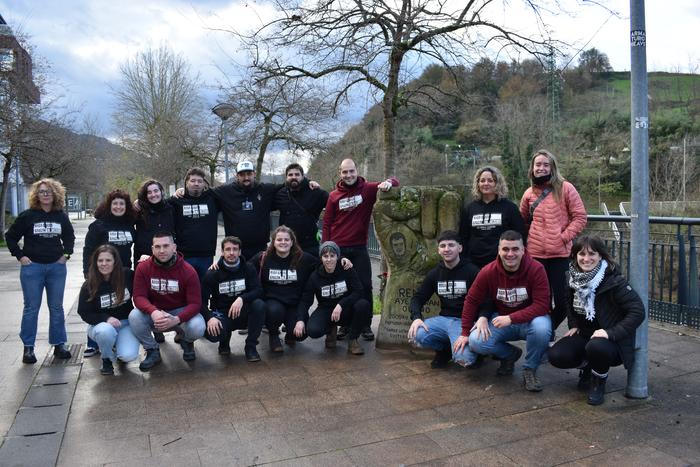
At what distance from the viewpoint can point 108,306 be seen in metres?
5.23

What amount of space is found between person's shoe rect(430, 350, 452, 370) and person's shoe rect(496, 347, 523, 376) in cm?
50

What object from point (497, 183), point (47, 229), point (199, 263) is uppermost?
point (497, 183)

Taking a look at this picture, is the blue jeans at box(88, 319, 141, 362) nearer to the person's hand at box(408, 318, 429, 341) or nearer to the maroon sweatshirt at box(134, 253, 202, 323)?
the maroon sweatshirt at box(134, 253, 202, 323)

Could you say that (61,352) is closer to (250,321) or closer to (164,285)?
(164,285)

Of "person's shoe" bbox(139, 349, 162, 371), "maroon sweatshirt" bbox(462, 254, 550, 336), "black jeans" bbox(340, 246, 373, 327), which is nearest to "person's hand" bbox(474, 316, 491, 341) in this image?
"maroon sweatshirt" bbox(462, 254, 550, 336)

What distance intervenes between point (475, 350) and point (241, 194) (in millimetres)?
3215

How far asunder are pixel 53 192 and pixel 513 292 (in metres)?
4.51

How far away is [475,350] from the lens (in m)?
4.62

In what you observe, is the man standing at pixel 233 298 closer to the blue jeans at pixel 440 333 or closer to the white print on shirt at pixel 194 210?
the white print on shirt at pixel 194 210

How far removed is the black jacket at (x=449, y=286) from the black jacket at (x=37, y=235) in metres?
3.56

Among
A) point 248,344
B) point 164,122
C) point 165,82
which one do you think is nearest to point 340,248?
point 248,344

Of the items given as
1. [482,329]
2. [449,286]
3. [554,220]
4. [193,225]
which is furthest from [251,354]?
[554,220]

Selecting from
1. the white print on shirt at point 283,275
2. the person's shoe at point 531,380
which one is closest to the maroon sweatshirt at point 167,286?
the white print on shirt at point 283,275

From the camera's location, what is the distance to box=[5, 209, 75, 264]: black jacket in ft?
17.9
